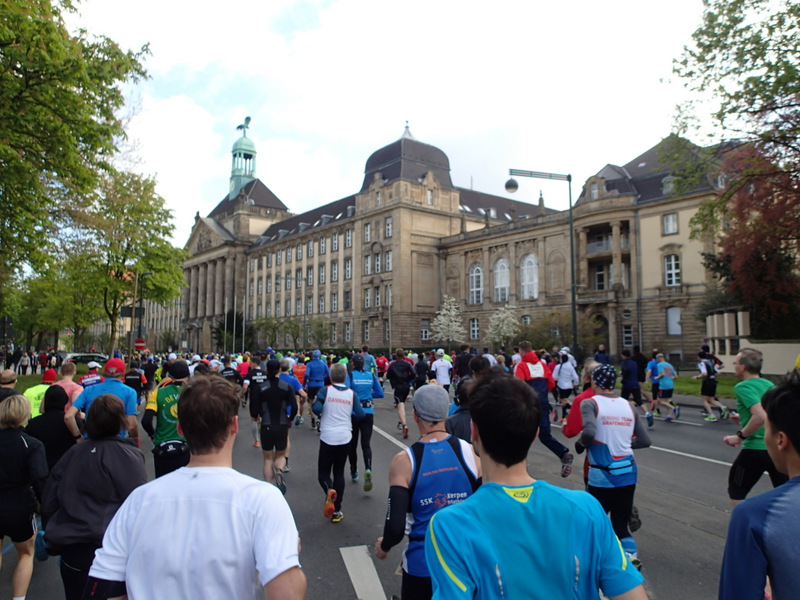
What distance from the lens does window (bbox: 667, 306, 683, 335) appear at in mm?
45406

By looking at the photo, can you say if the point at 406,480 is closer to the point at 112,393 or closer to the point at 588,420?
the point at 588,420

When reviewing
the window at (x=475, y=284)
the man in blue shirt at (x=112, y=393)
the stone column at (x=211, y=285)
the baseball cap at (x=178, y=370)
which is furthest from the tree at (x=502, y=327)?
the stone column at (x=211, y=285)

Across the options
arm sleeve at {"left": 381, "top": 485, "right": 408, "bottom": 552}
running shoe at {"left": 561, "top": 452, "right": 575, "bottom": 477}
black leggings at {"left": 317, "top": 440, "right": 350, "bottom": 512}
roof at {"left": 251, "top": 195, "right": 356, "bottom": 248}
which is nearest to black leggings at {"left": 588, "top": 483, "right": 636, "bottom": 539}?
arm sleeve at {"left": 381, "top": 485, "right": 408, "bottom": 552}

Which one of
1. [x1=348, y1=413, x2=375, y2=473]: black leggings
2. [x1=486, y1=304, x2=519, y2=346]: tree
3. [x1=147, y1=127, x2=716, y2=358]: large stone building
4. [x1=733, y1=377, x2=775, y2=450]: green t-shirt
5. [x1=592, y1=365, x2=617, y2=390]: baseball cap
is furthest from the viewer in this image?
[x1=486, y1=304, x2=519, y2=346]: tree

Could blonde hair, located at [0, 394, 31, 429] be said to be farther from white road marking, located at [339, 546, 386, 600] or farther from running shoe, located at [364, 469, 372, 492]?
running shoe, located at [364, 469, 372, 492]

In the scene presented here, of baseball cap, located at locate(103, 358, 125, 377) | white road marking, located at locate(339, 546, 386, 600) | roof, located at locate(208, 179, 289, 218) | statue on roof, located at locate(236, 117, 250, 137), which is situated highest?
statue on roof, located at locate(236, 117, 250, 137)

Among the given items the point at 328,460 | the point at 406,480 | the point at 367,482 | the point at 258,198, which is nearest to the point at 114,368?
the point at 328,460

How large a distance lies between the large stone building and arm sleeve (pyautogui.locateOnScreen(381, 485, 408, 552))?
23.6 m

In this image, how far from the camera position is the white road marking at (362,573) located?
495 cm

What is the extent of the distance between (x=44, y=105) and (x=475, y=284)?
51.6 m

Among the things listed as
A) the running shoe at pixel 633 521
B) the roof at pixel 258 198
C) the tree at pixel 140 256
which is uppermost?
the roof at pixel 258 198

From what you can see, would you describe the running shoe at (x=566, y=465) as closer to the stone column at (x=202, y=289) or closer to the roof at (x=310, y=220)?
the roof at (x=310, y=220)

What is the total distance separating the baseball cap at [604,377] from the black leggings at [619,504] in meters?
0.88

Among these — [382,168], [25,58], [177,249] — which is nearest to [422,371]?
[25,58]
